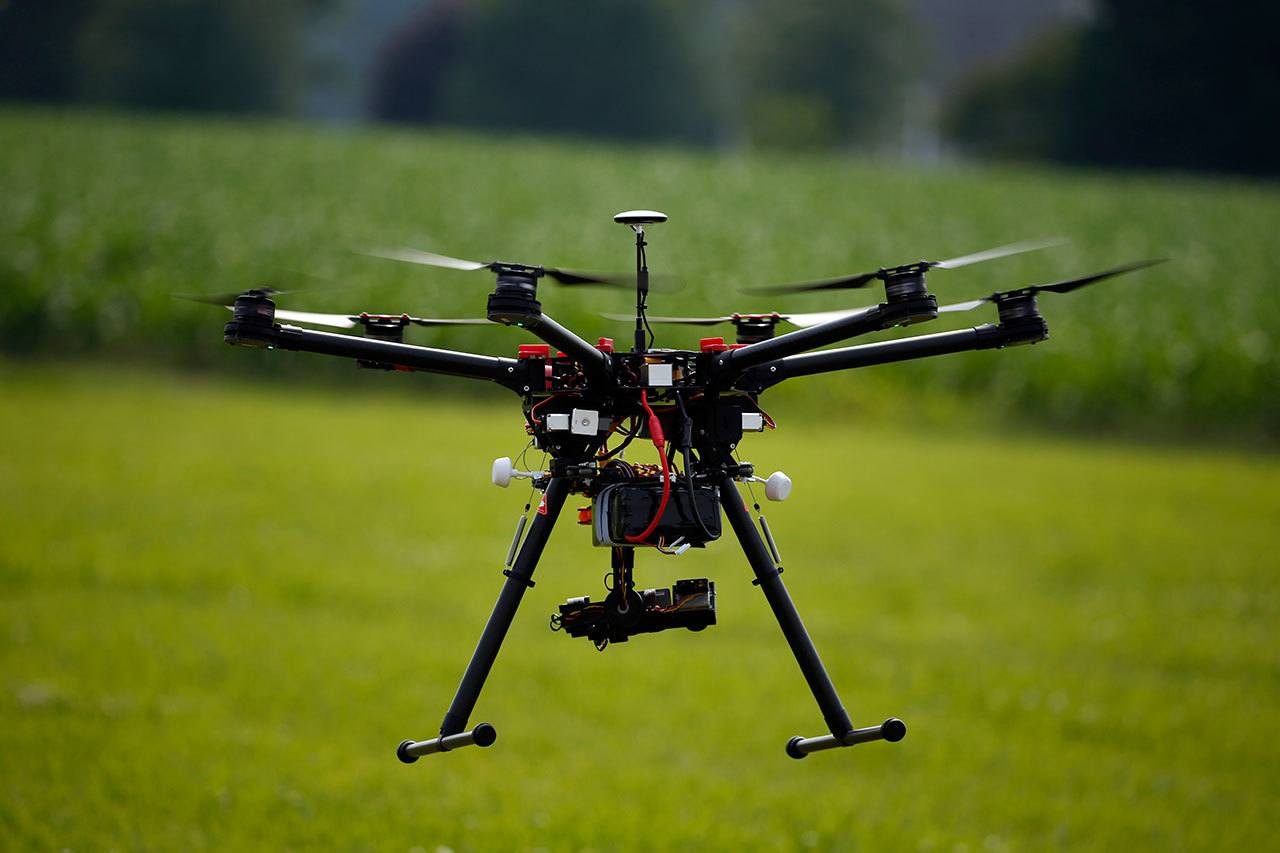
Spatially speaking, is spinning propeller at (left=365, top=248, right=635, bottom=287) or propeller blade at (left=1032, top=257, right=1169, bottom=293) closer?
spinning propeller at (left=365, top=248, right=635, bottom=287)

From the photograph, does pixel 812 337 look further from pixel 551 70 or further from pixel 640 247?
pixel 551 70

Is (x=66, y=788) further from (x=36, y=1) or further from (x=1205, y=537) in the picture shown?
(x=36, y=1)

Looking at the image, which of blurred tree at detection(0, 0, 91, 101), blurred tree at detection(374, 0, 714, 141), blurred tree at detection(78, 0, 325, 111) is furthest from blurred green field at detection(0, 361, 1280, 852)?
blurred tree at detection(374, 0, 714, 141)

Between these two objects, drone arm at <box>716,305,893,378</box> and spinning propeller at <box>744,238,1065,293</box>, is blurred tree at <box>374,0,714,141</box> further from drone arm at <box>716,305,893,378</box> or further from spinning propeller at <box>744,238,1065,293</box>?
drone arm at <box>716,305,893,378</box>

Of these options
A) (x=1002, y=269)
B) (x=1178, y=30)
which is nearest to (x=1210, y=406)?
(x=1002, y=269)

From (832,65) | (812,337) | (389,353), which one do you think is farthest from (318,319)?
(832,65)
